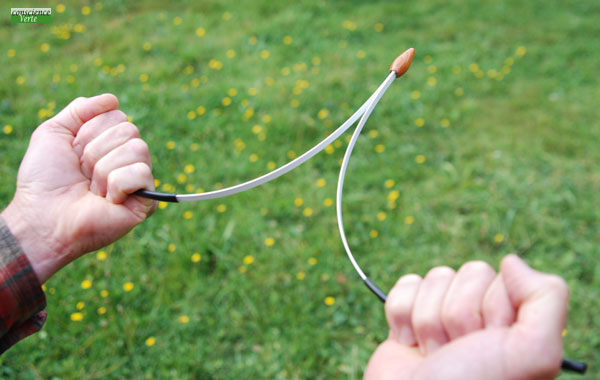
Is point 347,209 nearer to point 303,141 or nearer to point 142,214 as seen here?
point 303,141

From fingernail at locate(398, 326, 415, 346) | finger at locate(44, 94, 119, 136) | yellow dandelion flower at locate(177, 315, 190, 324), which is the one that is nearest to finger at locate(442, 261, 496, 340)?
fingernail at locate(398, 326, 415, 346)

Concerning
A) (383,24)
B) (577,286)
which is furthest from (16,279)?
(383,24)

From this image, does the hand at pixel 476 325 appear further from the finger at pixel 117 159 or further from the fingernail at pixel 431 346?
the finger at pixel 117 159

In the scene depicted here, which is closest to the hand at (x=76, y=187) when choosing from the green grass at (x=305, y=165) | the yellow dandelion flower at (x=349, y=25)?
the green grass at (x=305, y=165)

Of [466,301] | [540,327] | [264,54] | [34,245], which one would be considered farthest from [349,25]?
[540,327]

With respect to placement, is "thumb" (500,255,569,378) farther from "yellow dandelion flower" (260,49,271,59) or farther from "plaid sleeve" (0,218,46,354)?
"yellow dandelion flower" (260,49,271,59)

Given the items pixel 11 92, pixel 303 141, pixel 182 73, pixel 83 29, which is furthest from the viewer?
pixel 83 29
